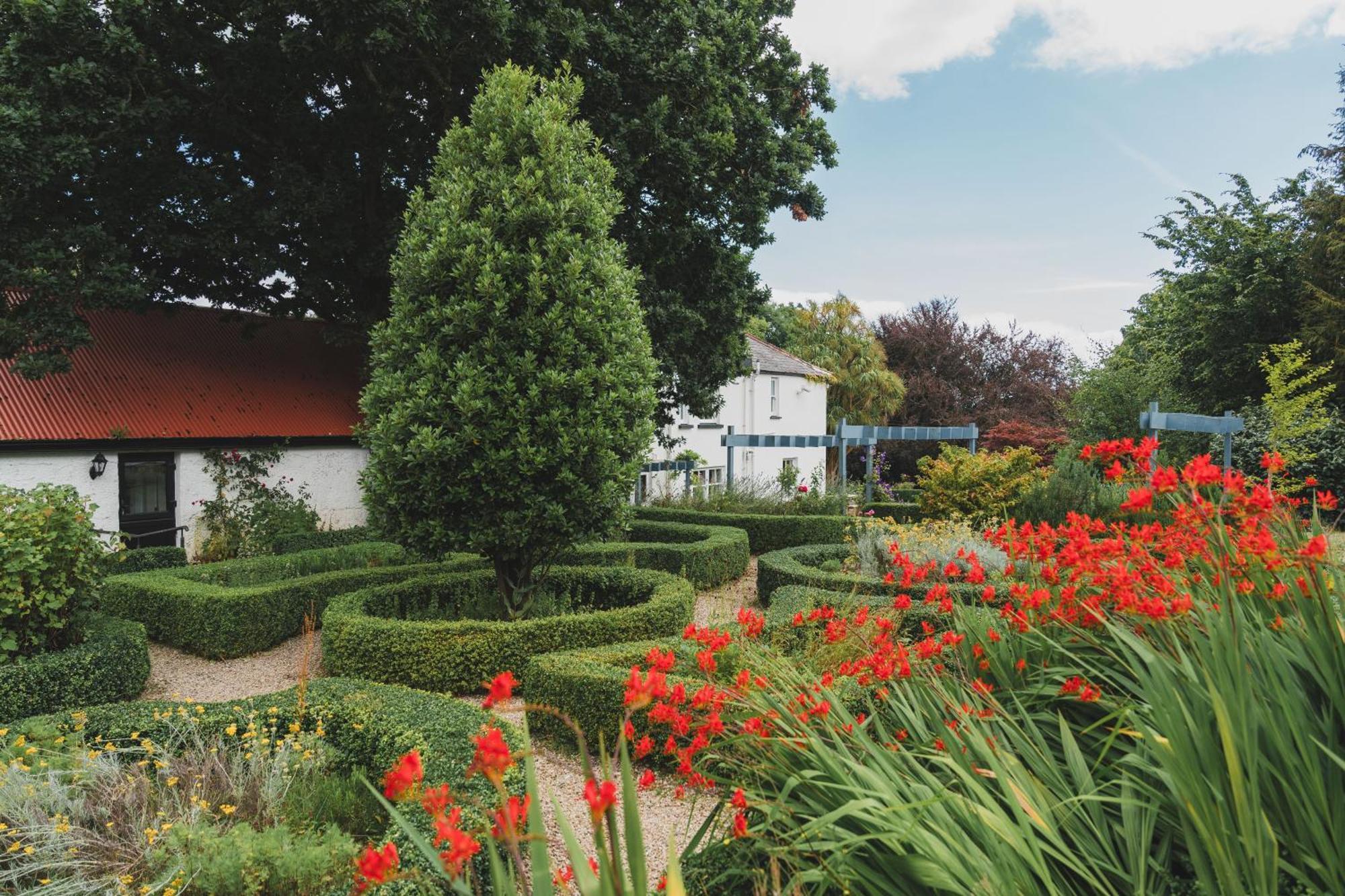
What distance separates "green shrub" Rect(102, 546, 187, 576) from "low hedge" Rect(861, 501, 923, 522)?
1195cm

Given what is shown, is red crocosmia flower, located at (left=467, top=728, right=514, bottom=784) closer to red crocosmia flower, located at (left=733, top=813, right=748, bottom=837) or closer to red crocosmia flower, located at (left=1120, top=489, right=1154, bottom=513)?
red crocosmia flower, located at (left=733, top=813, right=748, bottom=837)

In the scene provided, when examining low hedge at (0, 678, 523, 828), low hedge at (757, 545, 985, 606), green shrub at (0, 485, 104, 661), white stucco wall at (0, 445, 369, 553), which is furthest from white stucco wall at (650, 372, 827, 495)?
low hedge at (0, 678, 523, 828)

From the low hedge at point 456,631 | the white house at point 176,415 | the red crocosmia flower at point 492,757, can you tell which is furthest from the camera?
the white house at point 176,415

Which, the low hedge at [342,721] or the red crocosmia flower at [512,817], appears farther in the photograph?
the low hedge at [342,721]

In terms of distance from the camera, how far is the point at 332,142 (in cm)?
1221

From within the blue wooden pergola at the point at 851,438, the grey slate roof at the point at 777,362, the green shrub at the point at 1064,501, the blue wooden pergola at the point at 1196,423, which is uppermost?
the grey slate roof at the point at 777,362

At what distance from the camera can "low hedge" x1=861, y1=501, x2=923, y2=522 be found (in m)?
15.5

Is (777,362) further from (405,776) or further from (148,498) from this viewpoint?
(405,776)

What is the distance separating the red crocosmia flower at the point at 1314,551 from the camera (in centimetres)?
215

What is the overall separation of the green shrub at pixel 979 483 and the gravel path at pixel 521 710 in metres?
3.77

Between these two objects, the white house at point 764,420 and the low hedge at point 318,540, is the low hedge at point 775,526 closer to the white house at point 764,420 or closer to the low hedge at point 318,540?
the low hedge at point 318,540

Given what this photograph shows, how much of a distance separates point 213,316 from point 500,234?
11.8 metres

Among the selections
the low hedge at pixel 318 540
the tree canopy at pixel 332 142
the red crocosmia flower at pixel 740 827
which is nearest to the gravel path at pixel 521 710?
the red crocosmia flower at pixel 740 827

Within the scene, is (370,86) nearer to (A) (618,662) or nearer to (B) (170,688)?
(B) (170,688)
